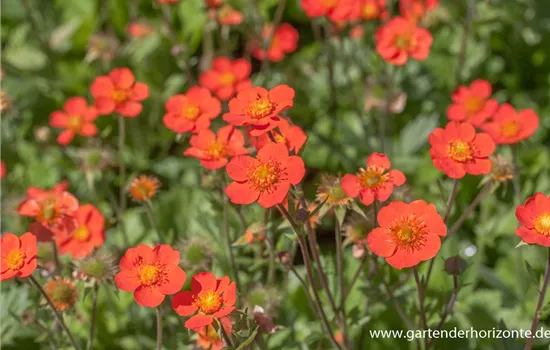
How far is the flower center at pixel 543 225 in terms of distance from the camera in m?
2.10

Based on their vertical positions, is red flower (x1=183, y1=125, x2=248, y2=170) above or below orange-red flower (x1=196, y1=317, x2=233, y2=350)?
above

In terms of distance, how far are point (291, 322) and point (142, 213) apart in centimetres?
116

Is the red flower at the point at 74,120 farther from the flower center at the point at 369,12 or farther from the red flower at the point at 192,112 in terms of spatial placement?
the flower center at the point at 369,12

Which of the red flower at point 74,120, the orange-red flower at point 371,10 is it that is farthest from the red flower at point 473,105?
the red flower at point 74,120

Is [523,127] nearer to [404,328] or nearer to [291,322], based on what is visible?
[404,328]

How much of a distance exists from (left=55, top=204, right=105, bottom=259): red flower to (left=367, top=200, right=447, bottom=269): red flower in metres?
1.19

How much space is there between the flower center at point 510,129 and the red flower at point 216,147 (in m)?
1.18

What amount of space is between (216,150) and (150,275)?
1.86 ft

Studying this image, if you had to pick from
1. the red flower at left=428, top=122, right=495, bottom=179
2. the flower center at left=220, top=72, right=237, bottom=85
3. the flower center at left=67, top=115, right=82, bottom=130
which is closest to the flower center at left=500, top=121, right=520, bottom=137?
the red flower at left=428, top=122, right=495, bottom=179

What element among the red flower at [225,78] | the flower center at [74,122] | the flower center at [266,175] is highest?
the flower center at [266,175]

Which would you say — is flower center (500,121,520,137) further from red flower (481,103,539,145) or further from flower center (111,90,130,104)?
flower center (111,90,130,104)

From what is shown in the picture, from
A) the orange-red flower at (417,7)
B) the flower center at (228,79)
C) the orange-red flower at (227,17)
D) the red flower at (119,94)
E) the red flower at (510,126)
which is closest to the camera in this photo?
the red flower at (510,126)

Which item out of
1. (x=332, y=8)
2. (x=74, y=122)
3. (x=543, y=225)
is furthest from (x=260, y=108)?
(x=74, y=122)

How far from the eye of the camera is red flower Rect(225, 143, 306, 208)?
1.98 meters
